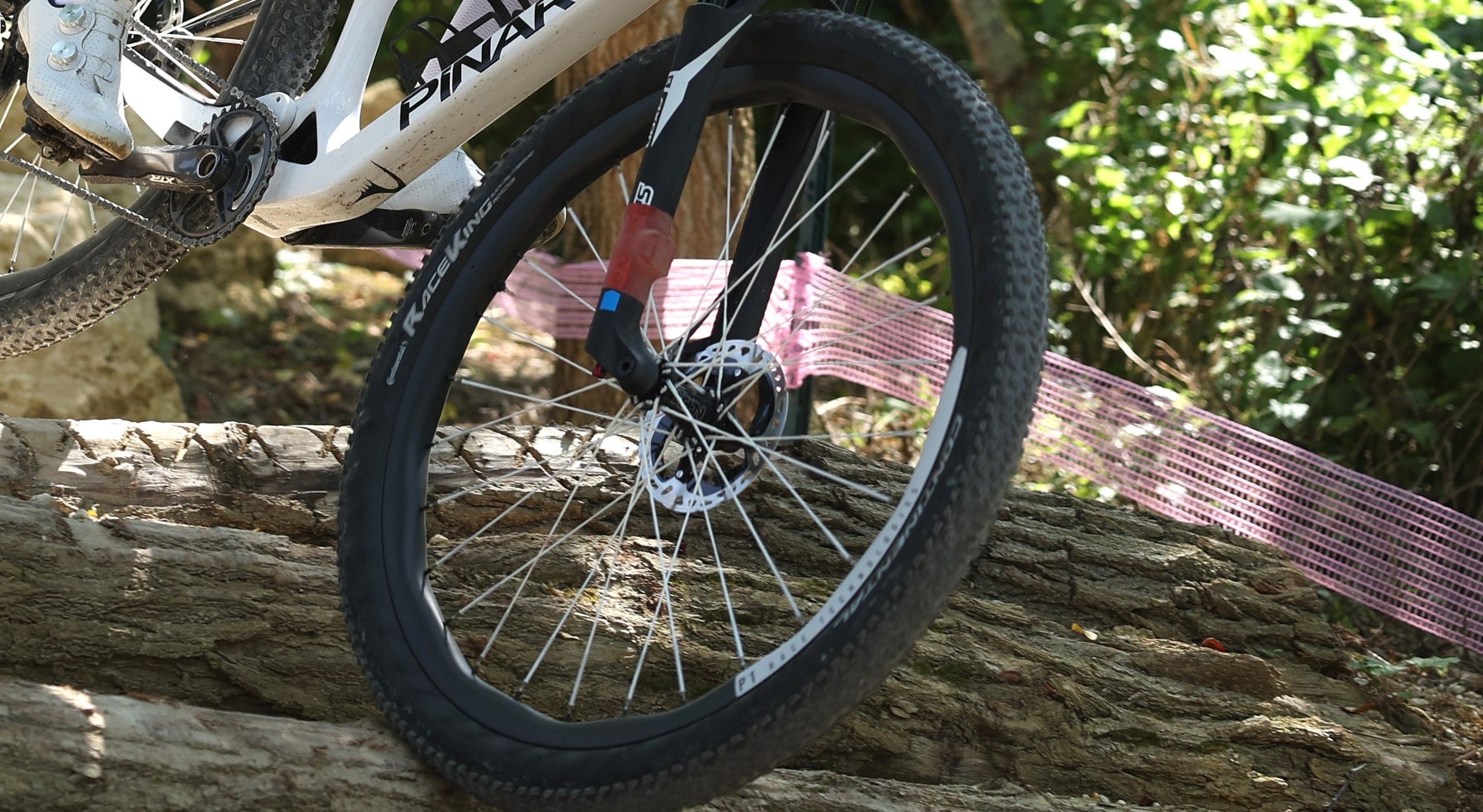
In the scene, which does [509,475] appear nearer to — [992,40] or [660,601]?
[660,601]

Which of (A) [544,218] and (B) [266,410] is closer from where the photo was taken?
(A) [544,218]

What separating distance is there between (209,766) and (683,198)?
2.28 m

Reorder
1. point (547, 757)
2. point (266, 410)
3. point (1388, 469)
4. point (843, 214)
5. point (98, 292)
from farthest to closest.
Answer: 1. point (843, 214)
2. point (266, 410)
3. point (1388, 469)
4. point (98, 292)
5. point (547, 757)

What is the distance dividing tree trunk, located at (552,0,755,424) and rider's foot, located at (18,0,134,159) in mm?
1360

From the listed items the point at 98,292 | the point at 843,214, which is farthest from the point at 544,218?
the point at 843,214

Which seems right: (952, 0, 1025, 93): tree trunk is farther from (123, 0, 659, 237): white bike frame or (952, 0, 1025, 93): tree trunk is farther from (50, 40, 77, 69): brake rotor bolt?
(50, 40, 77, 69): brake rotor bolt

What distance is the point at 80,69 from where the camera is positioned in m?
2.11

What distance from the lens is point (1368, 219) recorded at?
3312 mm

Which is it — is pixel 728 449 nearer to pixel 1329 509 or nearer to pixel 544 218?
pixel 544 218

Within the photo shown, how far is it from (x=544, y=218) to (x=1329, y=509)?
2.09 m

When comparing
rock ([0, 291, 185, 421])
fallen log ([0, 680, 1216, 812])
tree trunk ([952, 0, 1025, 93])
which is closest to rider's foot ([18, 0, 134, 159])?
fallen log ([0, 680, 1216, 812])

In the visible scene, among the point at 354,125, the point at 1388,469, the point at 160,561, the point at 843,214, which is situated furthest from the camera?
the point at 843,214

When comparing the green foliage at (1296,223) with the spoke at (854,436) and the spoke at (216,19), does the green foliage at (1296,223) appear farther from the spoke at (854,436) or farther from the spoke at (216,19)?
the spoke at (216,19)

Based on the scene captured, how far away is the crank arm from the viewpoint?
202 cm
